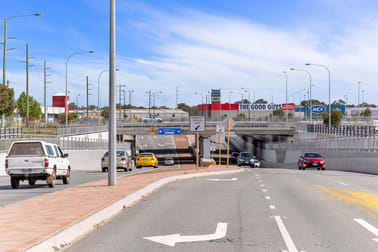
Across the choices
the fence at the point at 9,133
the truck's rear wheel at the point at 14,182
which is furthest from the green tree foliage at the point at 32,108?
the truck's rear wheel at the point at 14,182

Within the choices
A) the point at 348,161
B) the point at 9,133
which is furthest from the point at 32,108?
the point at 348,161

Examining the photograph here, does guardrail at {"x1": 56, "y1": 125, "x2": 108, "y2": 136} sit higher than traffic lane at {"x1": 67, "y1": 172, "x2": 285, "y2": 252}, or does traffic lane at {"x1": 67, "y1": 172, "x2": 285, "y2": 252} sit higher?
guardrail at {"x1": 56, "y1": 125, "x2": 108, "y2": 136}

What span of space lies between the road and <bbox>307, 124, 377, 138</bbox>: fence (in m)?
33.5

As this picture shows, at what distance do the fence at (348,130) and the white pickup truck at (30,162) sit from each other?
32.9 metres

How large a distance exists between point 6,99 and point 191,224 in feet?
150

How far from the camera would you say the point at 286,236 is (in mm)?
10172

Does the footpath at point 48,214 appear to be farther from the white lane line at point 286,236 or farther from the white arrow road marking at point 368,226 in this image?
the white arrow road marking at point 368,226

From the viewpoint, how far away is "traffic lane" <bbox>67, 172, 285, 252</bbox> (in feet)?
30.1

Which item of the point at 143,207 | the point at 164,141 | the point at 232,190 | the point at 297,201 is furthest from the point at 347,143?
the point at 164,141

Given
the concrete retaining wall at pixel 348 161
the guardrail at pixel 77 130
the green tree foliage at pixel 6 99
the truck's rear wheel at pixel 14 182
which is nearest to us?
the truck's rear wheel at pixel 14 182

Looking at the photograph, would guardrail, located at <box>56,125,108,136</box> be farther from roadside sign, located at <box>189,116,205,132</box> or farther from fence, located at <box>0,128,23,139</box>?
roadside sign, located at <box>189,116,205,132</box>

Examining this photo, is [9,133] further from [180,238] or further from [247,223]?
[180,238]

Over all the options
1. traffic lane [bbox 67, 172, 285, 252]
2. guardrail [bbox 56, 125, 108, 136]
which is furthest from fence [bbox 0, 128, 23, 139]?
traffic lane [bbox 67, 172, 285, 252]

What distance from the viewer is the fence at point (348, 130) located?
50956 mm
